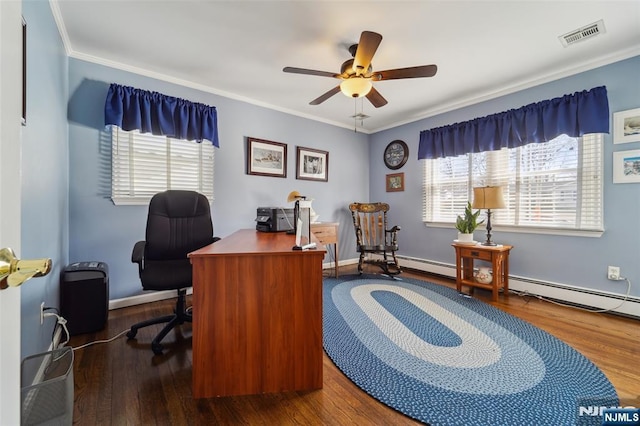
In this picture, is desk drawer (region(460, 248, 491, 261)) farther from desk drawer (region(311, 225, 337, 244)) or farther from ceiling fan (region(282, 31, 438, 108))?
ceiling fan (region(282, 31, 438, 108))

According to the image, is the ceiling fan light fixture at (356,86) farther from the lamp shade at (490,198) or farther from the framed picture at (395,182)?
the framed picture at (395,182)

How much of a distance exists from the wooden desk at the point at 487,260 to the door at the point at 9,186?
3.42m

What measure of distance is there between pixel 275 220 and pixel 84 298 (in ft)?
5.32

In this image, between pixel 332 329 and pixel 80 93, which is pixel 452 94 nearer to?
pixel 332 329

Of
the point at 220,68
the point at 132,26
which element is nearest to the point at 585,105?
the point at 220,68

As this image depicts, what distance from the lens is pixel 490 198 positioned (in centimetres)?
295

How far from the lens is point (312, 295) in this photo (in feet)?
4.92

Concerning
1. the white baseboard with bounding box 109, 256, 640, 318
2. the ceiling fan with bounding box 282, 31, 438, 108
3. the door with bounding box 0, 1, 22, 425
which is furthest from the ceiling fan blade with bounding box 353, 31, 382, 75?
the white baseboard with bounding box 109, 256, 640, 318

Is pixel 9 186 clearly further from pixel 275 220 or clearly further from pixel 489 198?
pixel 489 198

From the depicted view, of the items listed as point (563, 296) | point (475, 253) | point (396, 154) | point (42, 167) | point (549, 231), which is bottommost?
point (563, 296)

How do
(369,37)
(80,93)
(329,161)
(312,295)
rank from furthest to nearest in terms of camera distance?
(329,161) → (80,93) → (369,37) → (312,295)

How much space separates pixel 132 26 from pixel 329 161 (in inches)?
113

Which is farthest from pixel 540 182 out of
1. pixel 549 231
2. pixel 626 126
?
pixel 626 126

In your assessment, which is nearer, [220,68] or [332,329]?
[332,329]
